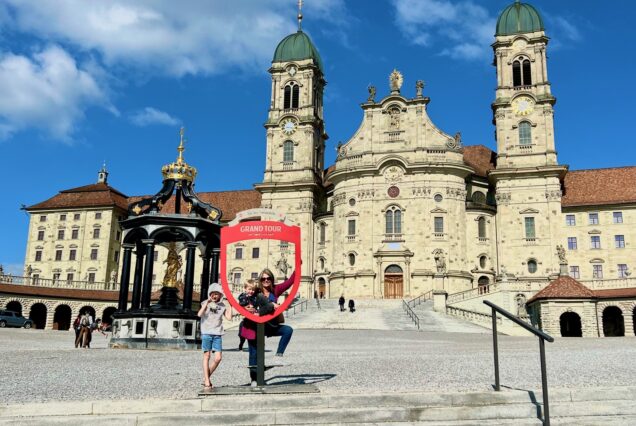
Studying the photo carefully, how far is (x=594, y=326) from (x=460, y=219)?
18.8m

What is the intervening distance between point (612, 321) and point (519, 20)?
3062 cm

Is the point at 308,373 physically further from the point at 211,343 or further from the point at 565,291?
the point at 565,291

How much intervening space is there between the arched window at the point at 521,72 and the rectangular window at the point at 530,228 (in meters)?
13.7

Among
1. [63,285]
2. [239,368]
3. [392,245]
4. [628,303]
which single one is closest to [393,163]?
[392,245]

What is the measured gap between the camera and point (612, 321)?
48.8 m

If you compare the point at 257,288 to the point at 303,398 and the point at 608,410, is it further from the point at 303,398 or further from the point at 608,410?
the point at 608,410

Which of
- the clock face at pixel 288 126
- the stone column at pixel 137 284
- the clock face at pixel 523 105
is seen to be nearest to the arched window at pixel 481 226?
the clock face at pixel 523 105

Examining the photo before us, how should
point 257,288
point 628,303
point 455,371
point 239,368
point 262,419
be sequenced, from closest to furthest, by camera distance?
point 262,419, point 257,288, point 455,371, point 239,368, point 628,303

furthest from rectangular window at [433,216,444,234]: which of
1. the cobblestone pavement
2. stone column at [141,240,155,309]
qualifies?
stone column at [141,240,155,309]

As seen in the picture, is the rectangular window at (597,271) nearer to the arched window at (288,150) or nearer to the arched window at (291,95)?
the arched window at (288,150)

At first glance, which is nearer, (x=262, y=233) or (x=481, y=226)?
(x=262, y=233)

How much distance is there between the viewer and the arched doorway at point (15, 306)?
5128 cm

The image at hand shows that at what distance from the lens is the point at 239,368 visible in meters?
14.8

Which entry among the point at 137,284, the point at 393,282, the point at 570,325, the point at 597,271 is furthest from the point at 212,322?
the point at 597,271
